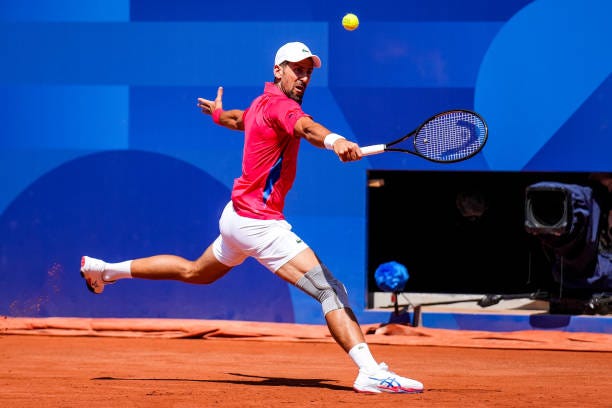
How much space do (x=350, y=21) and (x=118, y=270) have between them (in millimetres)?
3356

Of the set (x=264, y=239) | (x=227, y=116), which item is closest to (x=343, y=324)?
(x=264, y=239)

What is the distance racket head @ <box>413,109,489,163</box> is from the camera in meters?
5.69

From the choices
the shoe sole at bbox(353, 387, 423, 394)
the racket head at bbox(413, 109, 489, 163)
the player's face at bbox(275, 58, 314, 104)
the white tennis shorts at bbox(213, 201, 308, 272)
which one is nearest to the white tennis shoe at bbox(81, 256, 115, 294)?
the white tennis shorts at bbox(213, 201, 308, 272)

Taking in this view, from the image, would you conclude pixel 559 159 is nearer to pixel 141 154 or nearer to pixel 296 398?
pixel 141 154

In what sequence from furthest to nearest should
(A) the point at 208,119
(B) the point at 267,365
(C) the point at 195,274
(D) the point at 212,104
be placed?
(A) the point at 208,119 → (B) the point at 267,365 → (D) the point at 212,104 → (C) the point at 195,274

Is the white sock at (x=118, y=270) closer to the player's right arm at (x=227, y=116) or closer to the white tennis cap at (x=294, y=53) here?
the player's right arm at (x=227, y=116)

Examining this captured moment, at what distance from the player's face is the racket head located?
0.68 m

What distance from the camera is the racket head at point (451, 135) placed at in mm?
5688

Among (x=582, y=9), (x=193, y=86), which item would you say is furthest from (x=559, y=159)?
(x=193, y=86)

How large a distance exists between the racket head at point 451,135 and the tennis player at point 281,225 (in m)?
0.70

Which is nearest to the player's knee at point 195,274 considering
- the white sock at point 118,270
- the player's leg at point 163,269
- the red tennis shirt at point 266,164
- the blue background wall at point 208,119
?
the player's leg at point 163,269

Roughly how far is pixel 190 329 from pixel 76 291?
1.18 m

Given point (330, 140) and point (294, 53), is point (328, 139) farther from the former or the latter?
point (294, 53)

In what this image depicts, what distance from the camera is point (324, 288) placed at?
5.44 meters
